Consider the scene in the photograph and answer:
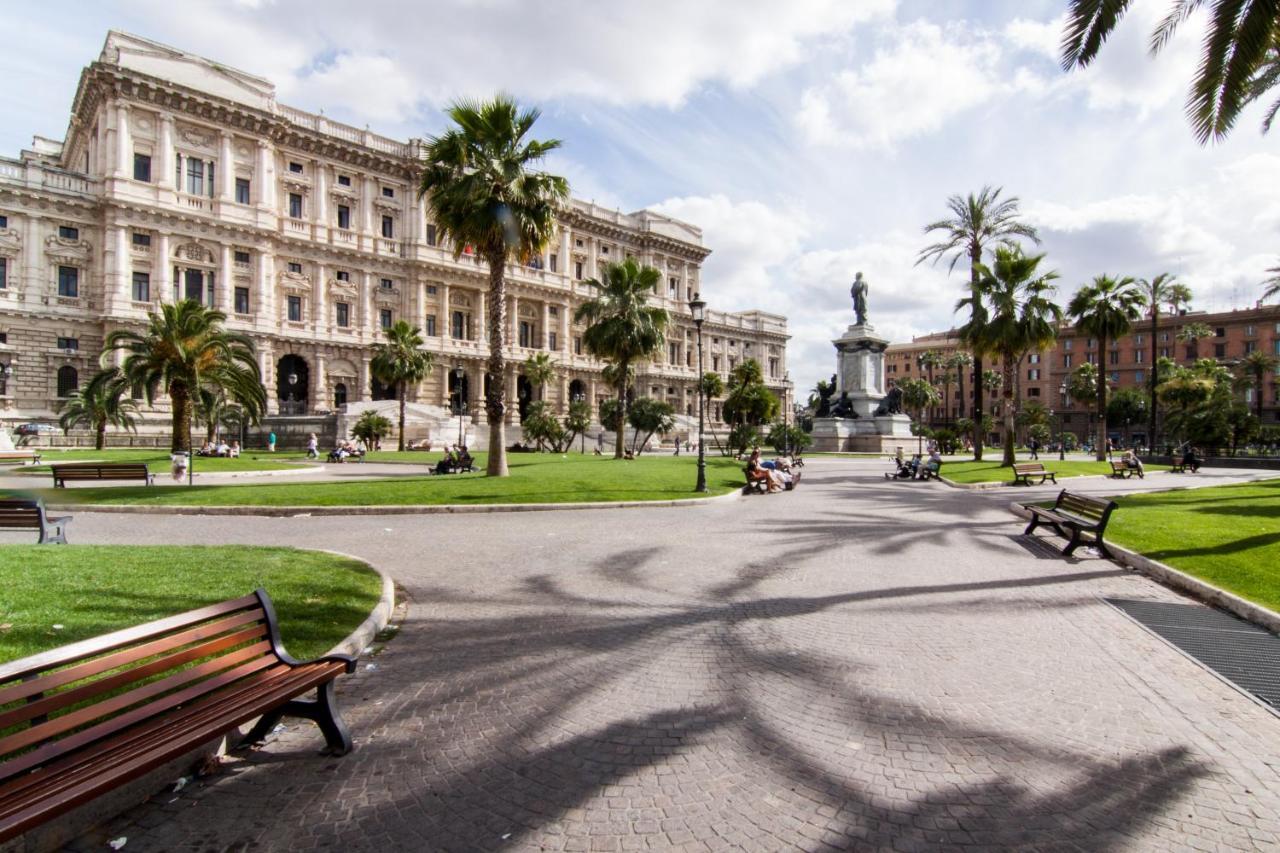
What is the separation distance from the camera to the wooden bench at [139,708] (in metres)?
2.57

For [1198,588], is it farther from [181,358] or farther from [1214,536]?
[181,358]

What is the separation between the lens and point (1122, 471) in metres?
26.3

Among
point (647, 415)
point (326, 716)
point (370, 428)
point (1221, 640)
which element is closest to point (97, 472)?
point (326, 716)

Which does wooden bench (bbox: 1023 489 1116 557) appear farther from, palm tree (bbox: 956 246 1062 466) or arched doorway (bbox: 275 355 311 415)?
arched doorway (bbox: 275 355 311 415)

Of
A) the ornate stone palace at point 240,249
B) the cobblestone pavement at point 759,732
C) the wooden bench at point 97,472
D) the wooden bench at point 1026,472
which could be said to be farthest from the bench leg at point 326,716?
the ornate stone palace at point 240,249

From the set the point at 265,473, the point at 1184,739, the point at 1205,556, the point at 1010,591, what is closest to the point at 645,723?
the point at 1184,739

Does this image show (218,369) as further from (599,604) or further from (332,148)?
(332,148)

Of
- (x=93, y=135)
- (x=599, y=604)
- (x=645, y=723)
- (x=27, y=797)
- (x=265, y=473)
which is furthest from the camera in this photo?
(x=93, y=135)

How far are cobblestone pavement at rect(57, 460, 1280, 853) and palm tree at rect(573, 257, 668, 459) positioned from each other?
1013 inches

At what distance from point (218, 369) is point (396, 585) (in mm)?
21161

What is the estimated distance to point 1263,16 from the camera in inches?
326

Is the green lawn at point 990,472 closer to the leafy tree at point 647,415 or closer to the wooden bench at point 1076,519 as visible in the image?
the wooden bench at point 1076,519

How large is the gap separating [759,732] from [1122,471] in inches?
1144

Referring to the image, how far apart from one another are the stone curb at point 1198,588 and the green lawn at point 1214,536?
173 mm
